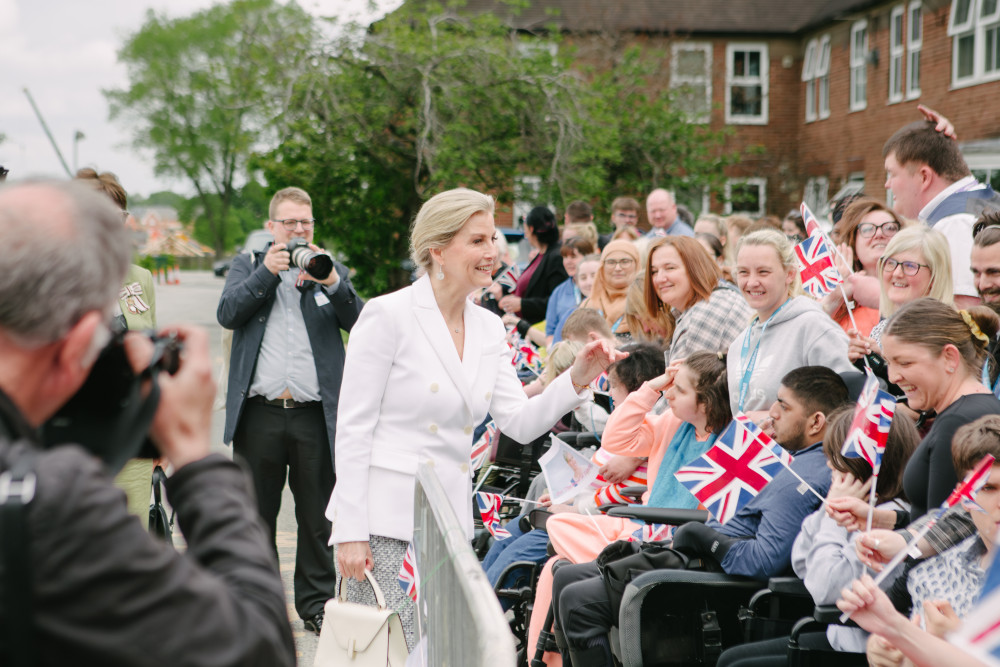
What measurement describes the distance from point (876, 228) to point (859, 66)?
887 inches

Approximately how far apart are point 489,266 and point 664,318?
2674 mm

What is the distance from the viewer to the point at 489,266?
13.3 feet

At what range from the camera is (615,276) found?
7.93 meters

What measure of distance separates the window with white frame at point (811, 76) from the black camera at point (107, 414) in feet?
97.2

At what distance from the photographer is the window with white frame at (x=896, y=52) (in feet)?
80.0

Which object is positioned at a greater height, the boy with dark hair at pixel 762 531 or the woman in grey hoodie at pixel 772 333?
the woman in grey hoodie at pixel 772 333

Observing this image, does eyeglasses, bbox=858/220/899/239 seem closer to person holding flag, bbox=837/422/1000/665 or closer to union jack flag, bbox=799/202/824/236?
union jack flag, bbox=799/202/824/236

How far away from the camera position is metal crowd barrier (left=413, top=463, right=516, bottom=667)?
77.2 inches

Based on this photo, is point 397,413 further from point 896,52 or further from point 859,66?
point 859,66

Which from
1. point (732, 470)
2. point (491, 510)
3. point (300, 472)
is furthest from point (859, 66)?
point (732, 470)

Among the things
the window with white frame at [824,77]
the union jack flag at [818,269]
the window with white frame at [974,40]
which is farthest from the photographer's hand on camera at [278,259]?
the window with white frame at [824,77]

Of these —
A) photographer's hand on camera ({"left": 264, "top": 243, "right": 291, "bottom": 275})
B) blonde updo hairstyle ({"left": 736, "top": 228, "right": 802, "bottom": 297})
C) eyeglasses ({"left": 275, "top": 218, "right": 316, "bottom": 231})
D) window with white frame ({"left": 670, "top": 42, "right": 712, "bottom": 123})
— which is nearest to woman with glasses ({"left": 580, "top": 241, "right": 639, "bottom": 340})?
blonde updo hairstyle ({"left": 736, "top": 228, "right": 802, "bottom": 297})

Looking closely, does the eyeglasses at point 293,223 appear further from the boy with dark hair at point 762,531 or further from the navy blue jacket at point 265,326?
the boy with dark hair at point 762,531

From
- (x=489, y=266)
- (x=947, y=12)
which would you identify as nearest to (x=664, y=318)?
(x=489, y=266)
